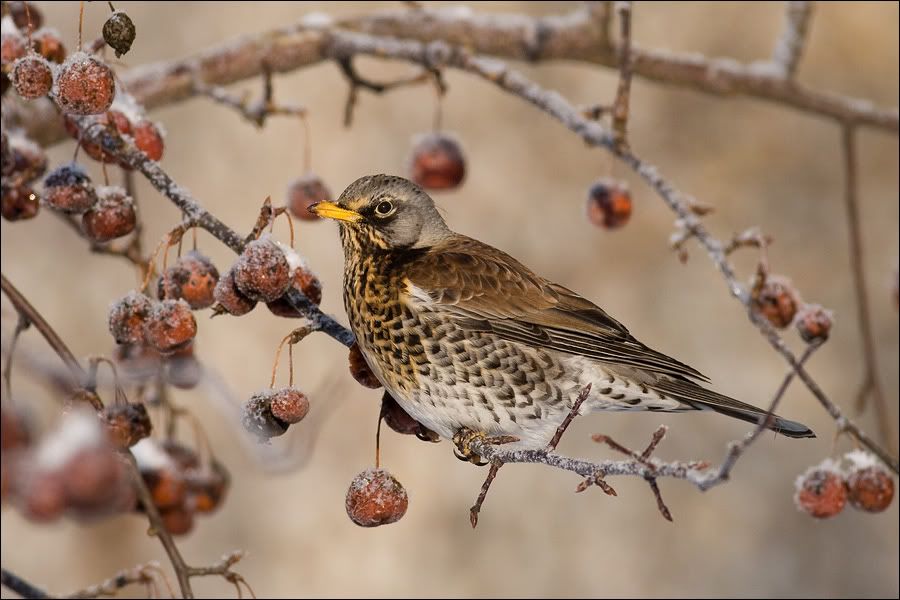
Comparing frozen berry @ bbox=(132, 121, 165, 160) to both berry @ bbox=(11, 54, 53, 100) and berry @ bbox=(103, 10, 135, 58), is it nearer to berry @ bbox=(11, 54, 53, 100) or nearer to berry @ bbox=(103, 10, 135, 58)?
berry @ bbox=(11, 54, 53, 100)

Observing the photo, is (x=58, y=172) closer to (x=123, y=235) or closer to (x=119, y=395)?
(x=123, y=235)

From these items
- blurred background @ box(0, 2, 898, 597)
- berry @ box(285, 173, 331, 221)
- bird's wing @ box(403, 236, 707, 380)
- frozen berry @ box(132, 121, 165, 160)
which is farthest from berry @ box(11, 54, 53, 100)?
blurred background @ box(0, 2, 898, 597)

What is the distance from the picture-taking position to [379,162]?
515cm

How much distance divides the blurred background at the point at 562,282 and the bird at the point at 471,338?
2.56m

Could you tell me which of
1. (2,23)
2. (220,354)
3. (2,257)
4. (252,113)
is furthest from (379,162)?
(2,23)

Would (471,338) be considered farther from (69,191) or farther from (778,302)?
(69,191)

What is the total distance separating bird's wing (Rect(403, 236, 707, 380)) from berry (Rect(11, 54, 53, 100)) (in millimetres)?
718

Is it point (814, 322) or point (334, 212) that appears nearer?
point (334, 212)

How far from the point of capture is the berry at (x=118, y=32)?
4.90 ft

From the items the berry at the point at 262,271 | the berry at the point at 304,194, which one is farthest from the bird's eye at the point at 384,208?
the berry at the point at 304,194

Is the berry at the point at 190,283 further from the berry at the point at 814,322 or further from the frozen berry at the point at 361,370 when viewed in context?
the berry at the point at 814,322

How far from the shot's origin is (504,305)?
82.2 inches

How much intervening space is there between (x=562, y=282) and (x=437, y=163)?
2.46m

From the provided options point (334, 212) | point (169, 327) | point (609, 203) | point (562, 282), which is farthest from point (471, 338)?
point (562, 282)
